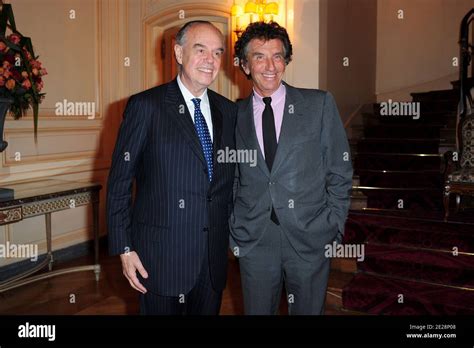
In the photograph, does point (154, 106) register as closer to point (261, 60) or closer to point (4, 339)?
point (261, 60)

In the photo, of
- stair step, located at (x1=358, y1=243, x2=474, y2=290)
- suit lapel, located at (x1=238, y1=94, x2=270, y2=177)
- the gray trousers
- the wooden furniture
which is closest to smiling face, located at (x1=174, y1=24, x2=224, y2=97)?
suit lapel, located at (x1=238, y1=94, x2=270, y2=177)

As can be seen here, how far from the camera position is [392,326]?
1079 mm

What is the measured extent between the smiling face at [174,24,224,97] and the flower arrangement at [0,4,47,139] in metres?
1.92

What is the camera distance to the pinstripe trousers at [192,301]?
1.69 m

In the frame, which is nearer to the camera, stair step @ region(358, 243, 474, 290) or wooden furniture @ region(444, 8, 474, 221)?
stair step @ region(358, 243, 474, 290)

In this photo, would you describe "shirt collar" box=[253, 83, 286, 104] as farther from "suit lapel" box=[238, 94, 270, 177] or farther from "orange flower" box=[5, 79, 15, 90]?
"orange flower" box=[5, 79, 15, 90]

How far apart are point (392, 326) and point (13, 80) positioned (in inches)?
112

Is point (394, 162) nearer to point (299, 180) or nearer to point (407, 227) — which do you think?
point (407, 227)

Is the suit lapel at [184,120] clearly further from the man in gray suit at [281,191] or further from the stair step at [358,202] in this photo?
the stair step at [358,202]

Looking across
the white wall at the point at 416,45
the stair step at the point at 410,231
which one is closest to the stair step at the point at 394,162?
the stair step at the point at 410,231

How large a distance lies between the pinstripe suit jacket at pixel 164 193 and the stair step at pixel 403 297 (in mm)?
1860

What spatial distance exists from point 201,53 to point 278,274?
84 centimetres

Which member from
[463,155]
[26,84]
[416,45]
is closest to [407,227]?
[463,155]

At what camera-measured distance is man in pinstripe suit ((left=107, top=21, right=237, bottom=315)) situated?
63.6 inches
